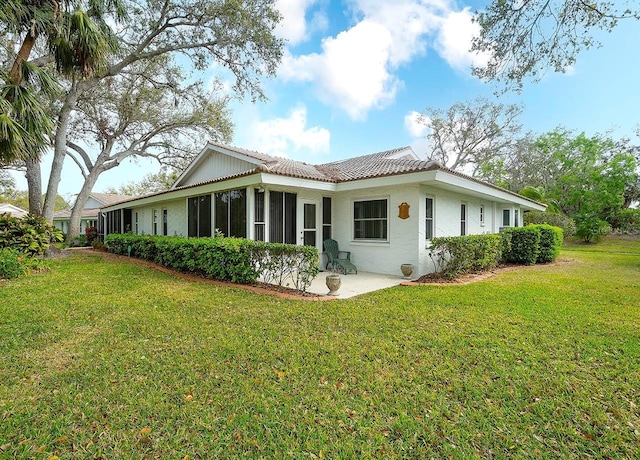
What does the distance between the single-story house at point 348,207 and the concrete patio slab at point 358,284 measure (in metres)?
0.66

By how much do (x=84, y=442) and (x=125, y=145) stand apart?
87.4 ft

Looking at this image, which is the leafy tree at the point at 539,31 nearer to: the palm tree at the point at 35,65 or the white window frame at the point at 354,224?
the white window frame at the point at 354,224

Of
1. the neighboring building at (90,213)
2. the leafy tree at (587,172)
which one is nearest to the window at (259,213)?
the leafy tree at (587,172)

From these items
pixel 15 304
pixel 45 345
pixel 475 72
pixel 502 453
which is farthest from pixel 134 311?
pixel 475 72

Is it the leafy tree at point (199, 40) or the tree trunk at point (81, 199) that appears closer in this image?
the leafy tree at point (199, 40)

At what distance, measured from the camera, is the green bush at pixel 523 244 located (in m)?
12.2

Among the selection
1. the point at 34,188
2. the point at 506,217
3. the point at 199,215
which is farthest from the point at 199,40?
the point at 506,217

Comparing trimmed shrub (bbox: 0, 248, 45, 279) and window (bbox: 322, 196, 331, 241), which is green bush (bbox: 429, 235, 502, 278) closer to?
window (bbox: 322, 196, 331, 241)

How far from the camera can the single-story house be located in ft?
30.3

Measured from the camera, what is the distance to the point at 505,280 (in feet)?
28.5

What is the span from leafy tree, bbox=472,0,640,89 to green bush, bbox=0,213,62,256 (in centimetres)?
1354

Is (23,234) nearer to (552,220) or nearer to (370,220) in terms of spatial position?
(370,220)

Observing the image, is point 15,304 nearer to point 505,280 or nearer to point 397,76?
point 505,280

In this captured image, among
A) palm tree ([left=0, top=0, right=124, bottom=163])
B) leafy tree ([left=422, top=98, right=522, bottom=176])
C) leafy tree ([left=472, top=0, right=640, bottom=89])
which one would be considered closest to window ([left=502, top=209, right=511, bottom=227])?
leafy tree ([left=472, top=0, right=640, bottom=89])
